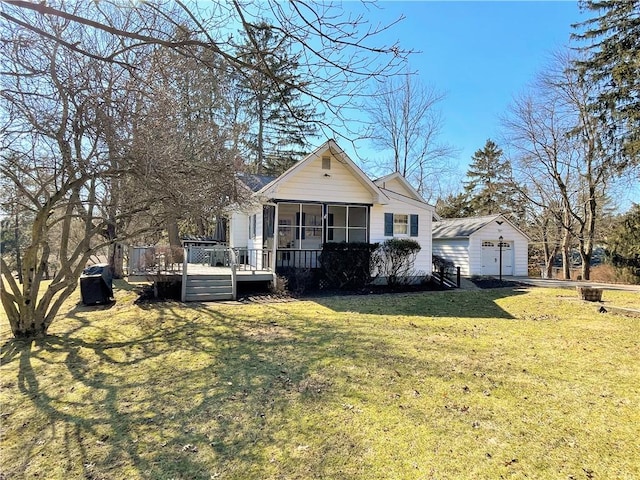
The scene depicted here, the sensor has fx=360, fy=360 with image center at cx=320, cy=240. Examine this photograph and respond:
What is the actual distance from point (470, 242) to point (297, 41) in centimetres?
1847

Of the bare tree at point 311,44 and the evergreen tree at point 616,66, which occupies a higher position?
the evergreen tree at point 616,66

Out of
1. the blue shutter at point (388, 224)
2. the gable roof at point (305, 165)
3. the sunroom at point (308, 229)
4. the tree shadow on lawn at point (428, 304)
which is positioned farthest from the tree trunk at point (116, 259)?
the blue shutter at point (388, 224)

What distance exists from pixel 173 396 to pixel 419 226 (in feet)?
43.2

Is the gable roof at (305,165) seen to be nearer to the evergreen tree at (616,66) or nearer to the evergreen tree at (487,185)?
the evergreen tree at (616,66)

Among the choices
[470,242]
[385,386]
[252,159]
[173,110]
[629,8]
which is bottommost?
[385,386]

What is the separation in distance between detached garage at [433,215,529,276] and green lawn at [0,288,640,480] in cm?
1161

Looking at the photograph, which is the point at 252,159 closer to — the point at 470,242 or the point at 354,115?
the point at 470,242

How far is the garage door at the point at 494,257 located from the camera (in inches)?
810

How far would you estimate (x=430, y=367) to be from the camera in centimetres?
546

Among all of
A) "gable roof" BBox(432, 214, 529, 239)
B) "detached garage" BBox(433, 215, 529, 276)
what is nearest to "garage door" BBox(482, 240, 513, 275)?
"detached garage" BBox(433, 215, 529, 276)

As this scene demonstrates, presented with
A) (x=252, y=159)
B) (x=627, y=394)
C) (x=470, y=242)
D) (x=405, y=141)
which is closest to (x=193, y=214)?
(x=627, y=394)

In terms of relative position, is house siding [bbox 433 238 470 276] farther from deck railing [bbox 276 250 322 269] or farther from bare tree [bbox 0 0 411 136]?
bare tree [bbox 0 0 411 136]

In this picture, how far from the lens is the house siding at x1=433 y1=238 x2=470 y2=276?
787 inches

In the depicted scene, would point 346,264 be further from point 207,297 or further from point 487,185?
point 487,185
